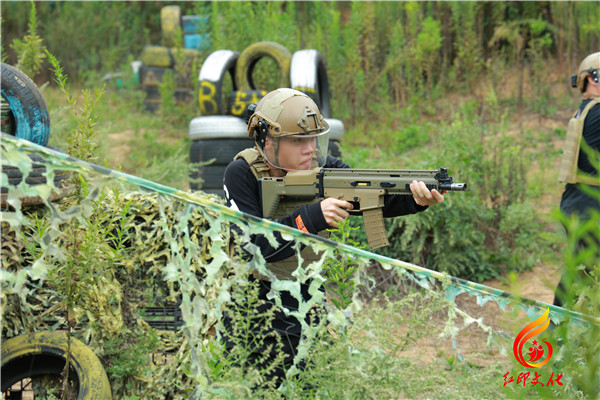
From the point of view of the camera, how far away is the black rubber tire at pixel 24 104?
3.54 m

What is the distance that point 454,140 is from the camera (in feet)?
21.5

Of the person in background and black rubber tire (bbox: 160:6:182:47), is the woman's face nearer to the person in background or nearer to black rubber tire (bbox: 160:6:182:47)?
the person in background

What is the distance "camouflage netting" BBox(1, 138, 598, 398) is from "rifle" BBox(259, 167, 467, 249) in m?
0.27

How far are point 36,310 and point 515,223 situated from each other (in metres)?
5.10

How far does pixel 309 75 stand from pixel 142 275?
4497mm

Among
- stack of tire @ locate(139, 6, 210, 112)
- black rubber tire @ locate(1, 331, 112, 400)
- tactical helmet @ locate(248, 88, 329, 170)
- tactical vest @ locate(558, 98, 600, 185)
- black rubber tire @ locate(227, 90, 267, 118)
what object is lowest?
black rubber tire @ locate(1, 331, 112, 400)

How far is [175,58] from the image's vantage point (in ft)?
37.6

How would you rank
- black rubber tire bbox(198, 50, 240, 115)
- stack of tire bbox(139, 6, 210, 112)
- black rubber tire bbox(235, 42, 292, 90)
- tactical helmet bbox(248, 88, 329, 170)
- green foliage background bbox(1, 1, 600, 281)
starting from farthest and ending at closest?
1. stack of tire bbox(139, 6, 210, 112)
2. green foliage background bbox(1, 1, 600, 281)
3. black rubber tire bbox(235, 42, 292, 90)
4. black rubber tire bbox(198, 50, 240, 115)
5. tactical helmet bbox(248, 88, 329, 170)

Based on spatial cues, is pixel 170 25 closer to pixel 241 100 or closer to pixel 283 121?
pixel 241 100

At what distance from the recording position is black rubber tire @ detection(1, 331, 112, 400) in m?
2.64

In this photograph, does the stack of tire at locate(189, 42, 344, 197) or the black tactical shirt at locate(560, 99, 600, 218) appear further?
the stack of tire at locate(189, 42, 344, 197)

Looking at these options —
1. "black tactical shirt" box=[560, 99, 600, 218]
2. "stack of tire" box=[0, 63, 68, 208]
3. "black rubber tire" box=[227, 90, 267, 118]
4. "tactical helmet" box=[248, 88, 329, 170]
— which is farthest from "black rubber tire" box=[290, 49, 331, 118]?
"tactical helmet" box=[248, 88, 329, 170]

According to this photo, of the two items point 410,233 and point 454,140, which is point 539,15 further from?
point 410,233

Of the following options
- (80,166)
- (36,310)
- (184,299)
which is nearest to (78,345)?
(36,310)
